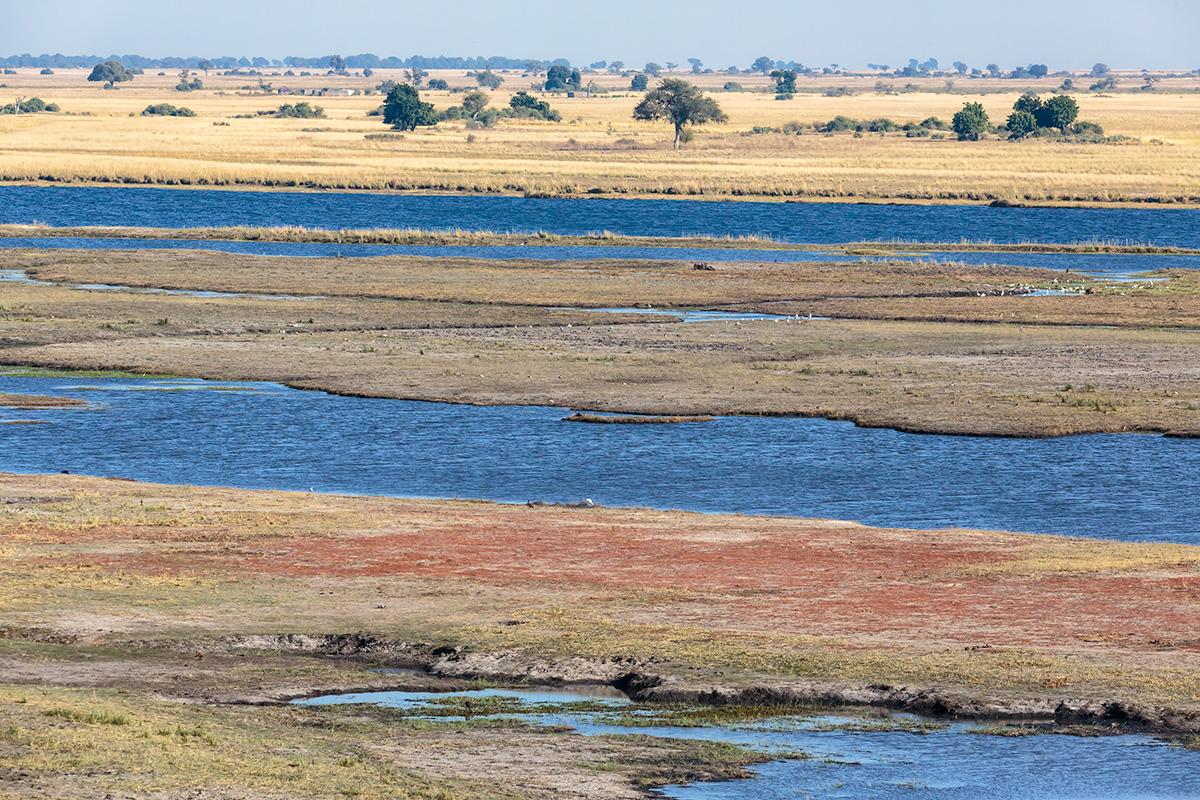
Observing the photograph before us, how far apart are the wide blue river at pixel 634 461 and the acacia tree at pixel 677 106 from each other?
132 meters

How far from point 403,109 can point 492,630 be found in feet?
572

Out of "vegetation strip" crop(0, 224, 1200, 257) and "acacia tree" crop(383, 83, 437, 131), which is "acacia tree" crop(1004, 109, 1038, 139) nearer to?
"acacia tree" crop(383, 83, 437, 131)

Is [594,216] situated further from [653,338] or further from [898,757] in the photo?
[898,757]

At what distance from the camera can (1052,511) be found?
3450cm

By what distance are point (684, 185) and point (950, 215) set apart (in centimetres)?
2337

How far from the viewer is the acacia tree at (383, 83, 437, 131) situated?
191 m

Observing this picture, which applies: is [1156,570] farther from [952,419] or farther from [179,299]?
[179,299]

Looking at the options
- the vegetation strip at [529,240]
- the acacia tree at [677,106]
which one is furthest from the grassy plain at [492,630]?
the acacia tree at [677,106]

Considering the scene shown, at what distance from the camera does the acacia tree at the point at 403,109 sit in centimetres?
19112

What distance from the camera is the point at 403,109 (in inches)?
7559

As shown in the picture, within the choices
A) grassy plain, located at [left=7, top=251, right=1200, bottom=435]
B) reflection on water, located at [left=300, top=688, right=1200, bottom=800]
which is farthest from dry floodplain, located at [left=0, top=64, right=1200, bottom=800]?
reflection on water, located at [left=300, top=688, right=1200, bottom=800]

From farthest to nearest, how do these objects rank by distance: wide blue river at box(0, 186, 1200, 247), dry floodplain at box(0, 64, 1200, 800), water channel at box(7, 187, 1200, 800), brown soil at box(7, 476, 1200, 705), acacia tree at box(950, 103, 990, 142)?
acacia tree at box(950, 103, 990, 142) → wide blue river at box(0, 186, 1200, 247) → water channel at box(7, 187, 1200, 800) → brown soil at box(7, 476, 1200, 705) → dry floodplain at box(0, 64, 1200, 800)

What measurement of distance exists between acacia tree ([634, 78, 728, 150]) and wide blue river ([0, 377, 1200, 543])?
13246cm

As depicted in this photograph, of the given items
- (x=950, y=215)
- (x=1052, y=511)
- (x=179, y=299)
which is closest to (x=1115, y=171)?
(x=950, y=215)
